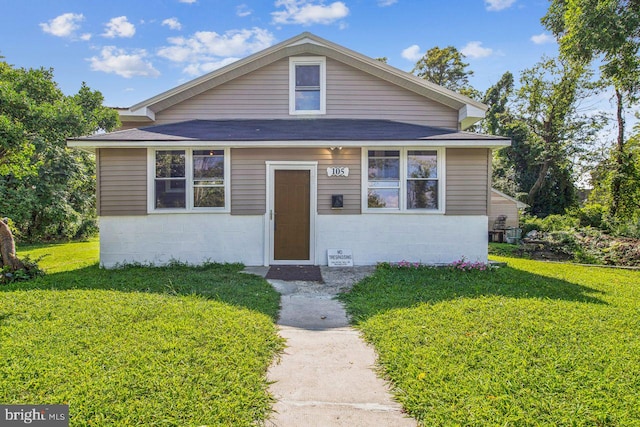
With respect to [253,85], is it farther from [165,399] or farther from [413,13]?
[165,399]

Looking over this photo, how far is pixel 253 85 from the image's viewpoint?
30.3ft

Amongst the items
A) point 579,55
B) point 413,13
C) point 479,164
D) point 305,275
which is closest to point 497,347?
point 305,275

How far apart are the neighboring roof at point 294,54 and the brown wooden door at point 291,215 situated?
10.7 feet

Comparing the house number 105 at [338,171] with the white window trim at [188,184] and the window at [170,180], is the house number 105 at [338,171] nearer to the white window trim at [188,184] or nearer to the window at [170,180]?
the white window trim at [188,184]

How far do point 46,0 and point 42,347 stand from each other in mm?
14050

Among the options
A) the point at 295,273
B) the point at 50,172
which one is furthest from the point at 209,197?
the point at 50,172

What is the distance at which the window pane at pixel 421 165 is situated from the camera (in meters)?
8.15

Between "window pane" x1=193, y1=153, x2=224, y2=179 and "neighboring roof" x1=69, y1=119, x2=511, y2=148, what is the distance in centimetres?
59

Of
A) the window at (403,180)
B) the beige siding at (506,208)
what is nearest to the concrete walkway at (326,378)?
the window at (403,180)

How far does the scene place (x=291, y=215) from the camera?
26.9 feet

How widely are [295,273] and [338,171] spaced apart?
8.54 ft

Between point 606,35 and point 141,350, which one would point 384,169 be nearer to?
point 141,350

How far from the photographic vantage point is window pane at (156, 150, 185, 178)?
8.06 meters

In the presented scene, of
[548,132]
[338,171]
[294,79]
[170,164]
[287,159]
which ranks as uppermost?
[548,132]
